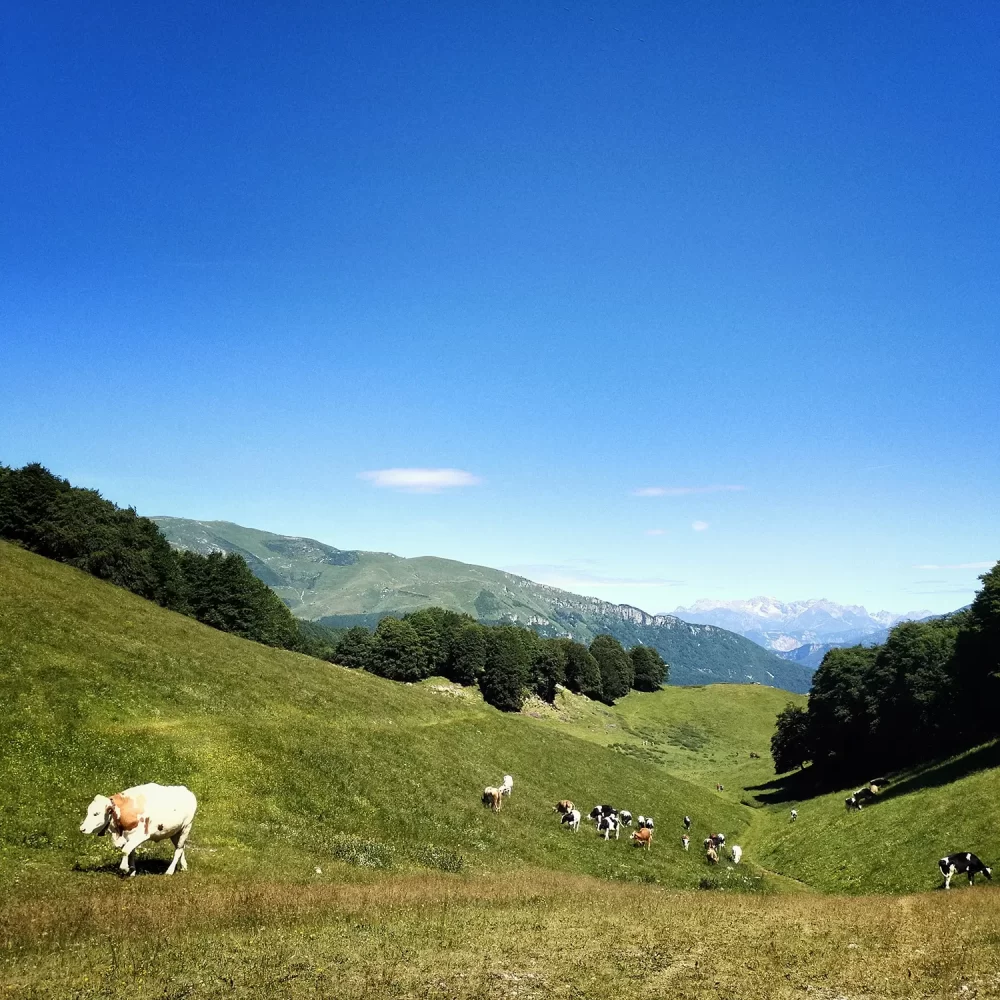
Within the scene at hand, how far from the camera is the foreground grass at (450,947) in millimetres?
13789

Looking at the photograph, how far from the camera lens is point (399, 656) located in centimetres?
14788

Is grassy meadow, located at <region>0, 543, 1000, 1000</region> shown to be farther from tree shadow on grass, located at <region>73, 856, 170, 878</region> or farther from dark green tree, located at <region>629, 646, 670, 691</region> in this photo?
dark green tree, located at <region>629, 646, 670, 691</region>

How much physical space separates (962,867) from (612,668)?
138063 millimetres

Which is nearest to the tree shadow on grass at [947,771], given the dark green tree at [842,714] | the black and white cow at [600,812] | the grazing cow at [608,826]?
the dark green tree at [842,714]

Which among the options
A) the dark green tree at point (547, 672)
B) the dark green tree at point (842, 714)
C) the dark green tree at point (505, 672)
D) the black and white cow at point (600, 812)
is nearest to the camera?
the black and white cow at point (600, 812)

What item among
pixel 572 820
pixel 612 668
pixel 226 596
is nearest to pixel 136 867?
pixel 572 820

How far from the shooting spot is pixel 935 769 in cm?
6147

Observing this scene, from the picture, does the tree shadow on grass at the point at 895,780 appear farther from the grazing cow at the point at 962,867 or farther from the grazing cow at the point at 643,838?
the grazing cow at the point at 643,838

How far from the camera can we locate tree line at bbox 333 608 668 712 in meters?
140

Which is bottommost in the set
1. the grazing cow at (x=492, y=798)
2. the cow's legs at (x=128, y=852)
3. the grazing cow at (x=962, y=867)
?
the grazing cow at (x=492, y=798)

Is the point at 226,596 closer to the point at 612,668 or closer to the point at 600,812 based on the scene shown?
the point at 600,812

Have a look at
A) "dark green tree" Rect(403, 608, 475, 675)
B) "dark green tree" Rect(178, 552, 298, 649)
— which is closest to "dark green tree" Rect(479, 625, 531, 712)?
"dark green tree" Rect(403, 608, 475, 675)

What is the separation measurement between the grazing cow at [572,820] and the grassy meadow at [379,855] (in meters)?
1.22

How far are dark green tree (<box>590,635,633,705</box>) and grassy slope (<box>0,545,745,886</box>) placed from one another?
106933 mm
